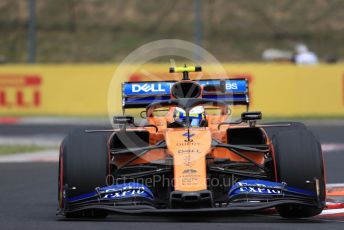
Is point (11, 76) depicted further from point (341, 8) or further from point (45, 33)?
point (341, 8)

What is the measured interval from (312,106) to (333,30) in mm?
13781

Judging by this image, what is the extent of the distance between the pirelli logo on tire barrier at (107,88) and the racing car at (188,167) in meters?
17.8

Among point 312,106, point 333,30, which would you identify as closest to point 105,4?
point 333,30

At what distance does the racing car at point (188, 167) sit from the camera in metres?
9.58

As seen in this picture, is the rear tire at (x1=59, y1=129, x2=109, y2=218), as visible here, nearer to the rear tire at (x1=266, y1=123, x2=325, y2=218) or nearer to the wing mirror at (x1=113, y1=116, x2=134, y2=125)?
the wing mirror at (x1=113, y1=116, x2=134, y2=125)

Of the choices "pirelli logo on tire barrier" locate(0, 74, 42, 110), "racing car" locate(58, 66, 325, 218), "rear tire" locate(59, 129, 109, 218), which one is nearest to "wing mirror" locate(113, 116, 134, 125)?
"racing car" locate(58, 66, 325, 218)

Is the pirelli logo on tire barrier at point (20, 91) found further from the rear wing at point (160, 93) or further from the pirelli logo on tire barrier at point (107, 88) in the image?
the rear wing at point (160, 93)

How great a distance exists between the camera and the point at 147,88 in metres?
11.6

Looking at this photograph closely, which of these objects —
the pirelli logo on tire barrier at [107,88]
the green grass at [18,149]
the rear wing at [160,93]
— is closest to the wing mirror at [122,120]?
the rear wing at [160,93]

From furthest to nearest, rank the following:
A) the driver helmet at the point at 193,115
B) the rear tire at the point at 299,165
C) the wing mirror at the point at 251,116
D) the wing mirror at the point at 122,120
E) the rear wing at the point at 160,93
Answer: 1. the rear wing at the point at 160,93
2. the driver helmet at the point at 193,115
3. the wing mirror at the point at 251,116
4. the wing mirror at the point at 122,120
5. the rear tire at the point at 299,165

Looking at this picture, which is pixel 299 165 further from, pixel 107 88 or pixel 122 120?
pixel 107 88

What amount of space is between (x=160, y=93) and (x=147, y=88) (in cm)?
17

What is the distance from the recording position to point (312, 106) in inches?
1147

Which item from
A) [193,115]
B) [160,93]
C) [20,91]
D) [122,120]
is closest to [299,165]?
[193,115]
